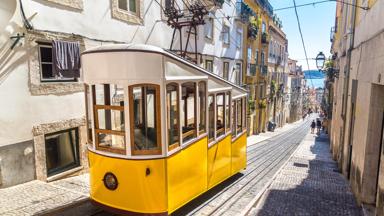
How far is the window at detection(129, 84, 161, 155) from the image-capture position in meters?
5.02

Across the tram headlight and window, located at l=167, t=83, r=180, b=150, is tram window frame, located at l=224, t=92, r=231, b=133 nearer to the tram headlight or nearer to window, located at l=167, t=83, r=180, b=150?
window, located at l=167, t=83, r=180, b=150

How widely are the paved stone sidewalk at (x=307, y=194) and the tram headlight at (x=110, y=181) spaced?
3.54 m

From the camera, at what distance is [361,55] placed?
884 cm

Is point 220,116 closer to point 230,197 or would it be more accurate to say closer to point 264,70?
point 230,197

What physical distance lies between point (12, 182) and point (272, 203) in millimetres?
7192

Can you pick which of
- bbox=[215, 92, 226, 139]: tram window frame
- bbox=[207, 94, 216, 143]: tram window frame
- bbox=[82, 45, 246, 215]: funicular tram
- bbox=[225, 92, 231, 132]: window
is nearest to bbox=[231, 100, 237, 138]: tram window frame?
bbox=[225, 92, 231, 132]: window

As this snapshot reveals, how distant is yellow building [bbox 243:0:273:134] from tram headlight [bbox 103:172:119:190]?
20.6 meters

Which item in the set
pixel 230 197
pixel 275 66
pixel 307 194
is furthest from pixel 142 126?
pixel 275 66

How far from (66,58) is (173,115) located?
5.14 m

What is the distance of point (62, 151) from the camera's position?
898cm

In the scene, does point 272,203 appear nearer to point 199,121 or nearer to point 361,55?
point 199,121

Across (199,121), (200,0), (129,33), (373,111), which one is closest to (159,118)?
(199,121)

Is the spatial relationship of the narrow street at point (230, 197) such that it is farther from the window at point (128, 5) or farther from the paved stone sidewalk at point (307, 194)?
the window at point (128, 5)

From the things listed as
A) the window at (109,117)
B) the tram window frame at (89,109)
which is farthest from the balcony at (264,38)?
the tram window frame at (89,109)
